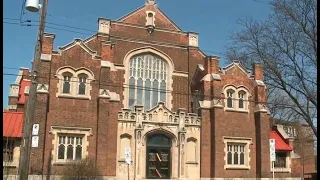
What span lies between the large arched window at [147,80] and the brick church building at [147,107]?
0.08 metres

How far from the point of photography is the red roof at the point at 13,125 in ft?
77.3

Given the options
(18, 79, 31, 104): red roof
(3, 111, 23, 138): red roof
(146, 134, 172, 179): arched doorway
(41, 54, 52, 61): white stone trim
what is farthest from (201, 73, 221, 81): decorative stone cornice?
(18, 79, 31, 104): red roof

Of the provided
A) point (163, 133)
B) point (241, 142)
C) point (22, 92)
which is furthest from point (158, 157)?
point (22, 92)

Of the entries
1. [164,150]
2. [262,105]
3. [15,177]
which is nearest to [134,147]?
[164,150]

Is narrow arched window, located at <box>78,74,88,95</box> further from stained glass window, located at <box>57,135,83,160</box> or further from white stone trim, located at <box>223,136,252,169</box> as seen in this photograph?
white stone trim, located at <box>223,136,252,169</box>

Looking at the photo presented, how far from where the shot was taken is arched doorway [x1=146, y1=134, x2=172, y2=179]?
26359mm

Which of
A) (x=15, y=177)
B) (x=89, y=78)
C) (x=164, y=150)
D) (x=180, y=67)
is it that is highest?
(x=180, y=67)

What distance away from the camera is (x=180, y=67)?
31.2 metres

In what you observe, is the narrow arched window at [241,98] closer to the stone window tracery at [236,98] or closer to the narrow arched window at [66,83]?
the stone window tracery at [236,98]

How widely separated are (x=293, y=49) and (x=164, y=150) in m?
12.5

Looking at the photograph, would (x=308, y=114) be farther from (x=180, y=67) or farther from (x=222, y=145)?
(x=180, y=67)

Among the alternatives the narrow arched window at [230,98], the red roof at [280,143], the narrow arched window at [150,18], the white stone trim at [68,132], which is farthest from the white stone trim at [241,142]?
the narrow arched window at [150,18]

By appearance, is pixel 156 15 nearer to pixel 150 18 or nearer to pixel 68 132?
pixel 150 18

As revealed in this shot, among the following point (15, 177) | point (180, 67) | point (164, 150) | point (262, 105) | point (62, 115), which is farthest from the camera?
point (180, 67)
